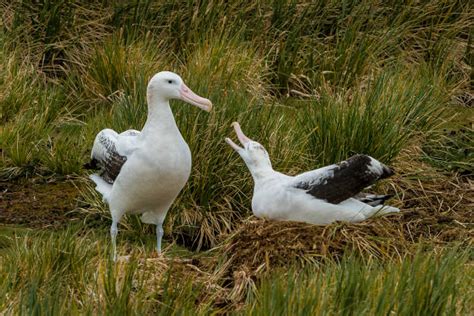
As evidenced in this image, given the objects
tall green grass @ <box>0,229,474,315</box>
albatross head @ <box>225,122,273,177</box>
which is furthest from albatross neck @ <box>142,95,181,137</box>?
tall green grass @ <box>0,229,474,315</box>

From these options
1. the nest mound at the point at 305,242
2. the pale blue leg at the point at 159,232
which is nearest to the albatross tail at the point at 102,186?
the pale blue leg at the point at 159,232

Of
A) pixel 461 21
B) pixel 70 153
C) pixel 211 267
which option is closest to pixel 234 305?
pixel 211 267

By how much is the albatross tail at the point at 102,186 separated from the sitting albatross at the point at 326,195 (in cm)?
86

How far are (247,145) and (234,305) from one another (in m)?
1.66

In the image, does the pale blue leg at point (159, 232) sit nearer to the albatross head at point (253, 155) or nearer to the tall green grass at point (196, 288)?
the albatross head at point (253, 155)

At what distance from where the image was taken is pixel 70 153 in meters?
8.35

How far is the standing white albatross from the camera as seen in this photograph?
21.5ft

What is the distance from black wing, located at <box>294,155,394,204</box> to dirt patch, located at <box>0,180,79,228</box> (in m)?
1.67

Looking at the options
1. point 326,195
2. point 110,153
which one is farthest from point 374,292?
point 110,153

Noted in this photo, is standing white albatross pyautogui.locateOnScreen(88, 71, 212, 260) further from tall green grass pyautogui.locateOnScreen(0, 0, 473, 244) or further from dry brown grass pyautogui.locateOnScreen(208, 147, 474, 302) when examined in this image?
tall green grass pyautogui.locateOnScreen(0, 0, 473, 244)

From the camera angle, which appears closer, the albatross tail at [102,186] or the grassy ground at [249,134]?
the grassy ground at [249,134]

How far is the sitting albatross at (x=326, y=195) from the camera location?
21.6 feet

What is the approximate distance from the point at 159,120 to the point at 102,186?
0.72 meters

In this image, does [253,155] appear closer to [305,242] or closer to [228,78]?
[305,242]
